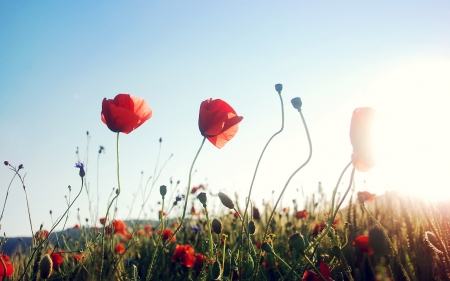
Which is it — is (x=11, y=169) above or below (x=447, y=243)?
above

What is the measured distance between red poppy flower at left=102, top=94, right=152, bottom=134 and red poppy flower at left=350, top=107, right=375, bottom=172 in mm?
976

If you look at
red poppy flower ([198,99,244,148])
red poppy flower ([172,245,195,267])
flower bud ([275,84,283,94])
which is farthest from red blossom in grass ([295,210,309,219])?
flower bud ([275,84,283,94])

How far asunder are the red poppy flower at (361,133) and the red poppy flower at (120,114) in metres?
0.98

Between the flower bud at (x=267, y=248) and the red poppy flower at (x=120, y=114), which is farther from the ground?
the red poppy flower at (x=120, y=114)

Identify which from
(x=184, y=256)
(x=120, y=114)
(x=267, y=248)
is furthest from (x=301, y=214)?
(x=267, y=248)

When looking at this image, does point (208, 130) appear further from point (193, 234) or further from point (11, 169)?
point (193, 234)

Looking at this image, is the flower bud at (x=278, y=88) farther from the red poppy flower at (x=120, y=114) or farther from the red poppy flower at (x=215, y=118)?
the red poppy flower at (x=120, y=114)

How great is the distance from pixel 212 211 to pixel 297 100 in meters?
2.94

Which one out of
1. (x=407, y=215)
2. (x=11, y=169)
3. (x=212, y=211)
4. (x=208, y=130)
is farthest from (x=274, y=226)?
(x=11, y=169)

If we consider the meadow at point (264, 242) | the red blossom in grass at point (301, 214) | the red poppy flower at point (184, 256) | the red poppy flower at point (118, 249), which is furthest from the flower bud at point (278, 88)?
the red blossom in grass at point (301, 214)

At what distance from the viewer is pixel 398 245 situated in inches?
87.1

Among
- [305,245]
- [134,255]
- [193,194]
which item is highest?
[193,194]

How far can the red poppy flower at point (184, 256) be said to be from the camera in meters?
2.63

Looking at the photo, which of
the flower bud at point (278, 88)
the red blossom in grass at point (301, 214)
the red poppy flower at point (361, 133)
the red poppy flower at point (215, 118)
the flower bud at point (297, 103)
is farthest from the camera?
the red blossom in grass at point (301, 214)
